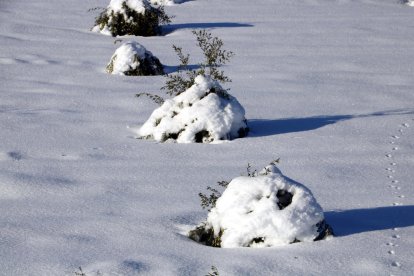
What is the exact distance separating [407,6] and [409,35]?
3.37m

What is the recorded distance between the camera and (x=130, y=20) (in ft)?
34.9

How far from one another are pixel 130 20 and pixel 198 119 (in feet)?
16.3

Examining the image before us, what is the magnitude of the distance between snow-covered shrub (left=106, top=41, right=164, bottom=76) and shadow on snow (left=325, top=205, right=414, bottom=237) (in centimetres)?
425

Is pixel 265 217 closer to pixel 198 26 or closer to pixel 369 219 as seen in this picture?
pixel 369 219

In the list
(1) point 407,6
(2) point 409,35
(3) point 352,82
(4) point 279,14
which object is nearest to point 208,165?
(3) point 352,82

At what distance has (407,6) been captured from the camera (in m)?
14.3

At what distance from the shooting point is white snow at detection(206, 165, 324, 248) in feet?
12.6

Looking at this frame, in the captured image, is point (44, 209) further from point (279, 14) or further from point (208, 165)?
point (279, 14)

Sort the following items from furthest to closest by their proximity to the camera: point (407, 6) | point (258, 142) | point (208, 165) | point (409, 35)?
point (407, 6) → point (409, 35) → point (258, 142) → point (208, 165)

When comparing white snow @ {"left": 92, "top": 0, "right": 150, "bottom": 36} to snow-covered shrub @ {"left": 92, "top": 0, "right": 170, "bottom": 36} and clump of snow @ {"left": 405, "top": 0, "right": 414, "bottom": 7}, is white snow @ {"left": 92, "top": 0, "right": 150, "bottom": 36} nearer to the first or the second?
snow-covered shrub @ {"left": 92, "top": 0, "right": 170, "bottom": 36}

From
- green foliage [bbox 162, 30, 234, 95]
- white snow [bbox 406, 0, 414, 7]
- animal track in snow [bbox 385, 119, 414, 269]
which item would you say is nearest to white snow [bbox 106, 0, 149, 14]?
green foliage [bbox 162, 30, 234, 95]

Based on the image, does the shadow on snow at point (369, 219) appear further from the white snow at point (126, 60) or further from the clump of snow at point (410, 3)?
the clump of snow at point (410, 3)

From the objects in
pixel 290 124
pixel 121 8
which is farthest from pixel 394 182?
pixel 121 8

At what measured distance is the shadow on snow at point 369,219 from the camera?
13.4 feet
